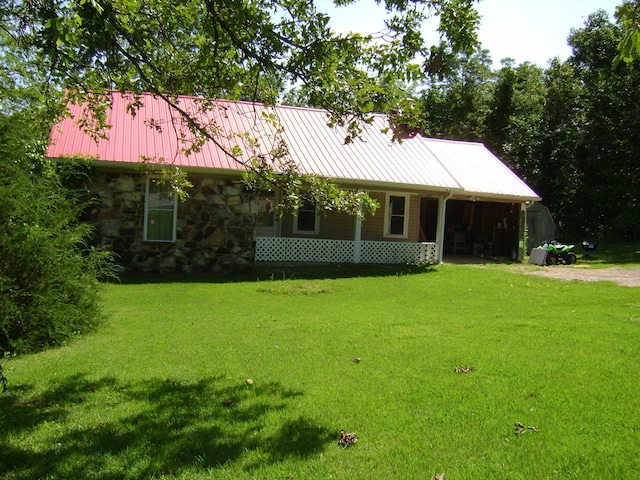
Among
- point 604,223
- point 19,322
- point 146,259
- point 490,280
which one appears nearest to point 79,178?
point 146,259

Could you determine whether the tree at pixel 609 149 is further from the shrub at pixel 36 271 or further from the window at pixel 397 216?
the shrub at pixel 36 271

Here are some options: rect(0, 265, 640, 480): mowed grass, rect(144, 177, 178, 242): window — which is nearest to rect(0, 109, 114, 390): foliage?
rect(0, 265, 640, 480): mowed grass

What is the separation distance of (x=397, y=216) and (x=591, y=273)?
20.5 ft

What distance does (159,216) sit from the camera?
15.6 metres

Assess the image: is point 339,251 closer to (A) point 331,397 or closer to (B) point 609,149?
(A) point 331,397

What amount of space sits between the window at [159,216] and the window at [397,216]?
23.9ft

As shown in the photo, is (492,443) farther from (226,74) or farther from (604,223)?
(604,223)

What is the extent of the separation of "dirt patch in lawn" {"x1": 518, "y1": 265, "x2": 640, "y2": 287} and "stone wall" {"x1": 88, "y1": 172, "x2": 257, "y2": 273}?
27.9 ft

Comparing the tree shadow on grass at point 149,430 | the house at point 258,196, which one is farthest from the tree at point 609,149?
the tree shadow on grass at point 149,430

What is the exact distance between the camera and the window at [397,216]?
765 inches

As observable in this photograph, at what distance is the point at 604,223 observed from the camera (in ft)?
89.8

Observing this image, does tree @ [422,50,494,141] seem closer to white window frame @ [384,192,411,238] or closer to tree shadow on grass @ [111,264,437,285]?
white window frame @ [384,192,411,238]

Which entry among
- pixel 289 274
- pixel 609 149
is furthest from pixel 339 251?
pixel 609 149

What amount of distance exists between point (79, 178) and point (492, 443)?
13.2 m
